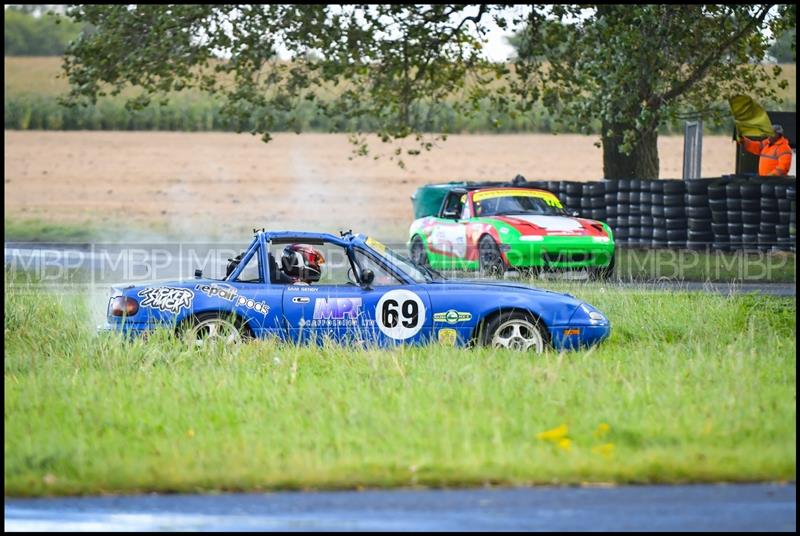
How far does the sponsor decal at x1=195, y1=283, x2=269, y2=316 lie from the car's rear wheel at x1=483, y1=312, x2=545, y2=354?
190 cm

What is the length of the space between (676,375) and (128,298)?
4614 mm

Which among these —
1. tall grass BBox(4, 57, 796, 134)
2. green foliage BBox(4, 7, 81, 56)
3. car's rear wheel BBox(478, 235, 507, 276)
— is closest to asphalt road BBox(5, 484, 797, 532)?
car's rear wheel BBox(478, 235, 507, 276)

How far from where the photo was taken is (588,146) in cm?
5812

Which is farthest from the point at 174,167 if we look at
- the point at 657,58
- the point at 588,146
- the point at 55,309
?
the point at 55,309

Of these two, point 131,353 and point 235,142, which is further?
point 235,142

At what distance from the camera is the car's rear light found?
10891mm

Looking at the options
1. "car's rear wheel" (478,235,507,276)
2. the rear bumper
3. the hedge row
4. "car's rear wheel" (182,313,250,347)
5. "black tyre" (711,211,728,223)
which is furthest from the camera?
the hedge row

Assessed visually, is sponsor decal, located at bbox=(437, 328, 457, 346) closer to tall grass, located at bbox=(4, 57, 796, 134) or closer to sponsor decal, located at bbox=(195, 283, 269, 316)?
sponsor decal, located at bbox=(195, 283, 269, 316)

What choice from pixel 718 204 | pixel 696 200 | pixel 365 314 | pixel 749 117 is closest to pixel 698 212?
pixel 696 200

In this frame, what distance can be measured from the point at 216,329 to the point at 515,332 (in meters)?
2.52

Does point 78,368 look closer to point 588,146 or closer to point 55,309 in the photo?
point 55,309

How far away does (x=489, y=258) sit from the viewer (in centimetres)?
1861

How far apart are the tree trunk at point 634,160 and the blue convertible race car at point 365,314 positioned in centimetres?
1623

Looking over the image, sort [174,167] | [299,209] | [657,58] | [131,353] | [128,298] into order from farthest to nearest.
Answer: [174,167], [299,209], [657,58], [128,298], [131,353]
